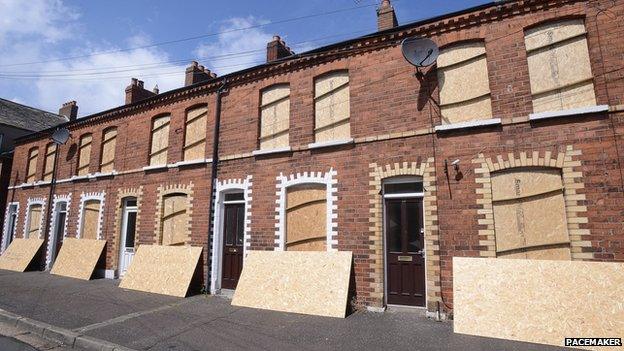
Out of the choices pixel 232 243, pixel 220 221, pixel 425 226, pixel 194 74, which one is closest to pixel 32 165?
pixel 194 74

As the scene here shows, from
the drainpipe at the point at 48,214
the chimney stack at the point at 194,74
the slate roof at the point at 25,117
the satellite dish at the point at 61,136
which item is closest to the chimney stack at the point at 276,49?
the chimney stack at the point at 194,74

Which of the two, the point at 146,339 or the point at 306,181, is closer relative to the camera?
the point at 146,339

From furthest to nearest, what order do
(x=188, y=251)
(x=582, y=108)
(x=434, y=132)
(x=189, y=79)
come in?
1. (x=189, y=79)
2. (x=188, y=251)
3. (x=434, y=132)
4. (x=582, y=108)

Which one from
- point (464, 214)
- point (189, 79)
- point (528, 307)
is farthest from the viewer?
point (189, 79)

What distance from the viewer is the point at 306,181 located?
9414 millimetres

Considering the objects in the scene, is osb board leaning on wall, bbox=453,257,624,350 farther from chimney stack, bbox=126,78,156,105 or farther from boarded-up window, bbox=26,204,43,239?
boarded-up window, bbox=26,204,43,239

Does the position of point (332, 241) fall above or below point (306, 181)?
below

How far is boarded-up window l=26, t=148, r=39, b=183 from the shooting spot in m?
18.6

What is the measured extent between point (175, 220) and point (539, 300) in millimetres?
10298

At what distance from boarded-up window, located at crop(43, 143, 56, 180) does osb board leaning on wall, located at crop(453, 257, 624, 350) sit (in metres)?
19.1

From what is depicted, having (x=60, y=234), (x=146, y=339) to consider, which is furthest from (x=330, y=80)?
(x=60, y=234)

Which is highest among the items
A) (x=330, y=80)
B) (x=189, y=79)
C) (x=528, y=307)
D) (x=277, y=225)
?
(x=189, y=79)

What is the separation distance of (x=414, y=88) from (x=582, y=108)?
3.32 meters

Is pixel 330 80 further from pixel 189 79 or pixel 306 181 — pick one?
pixel 189 79
